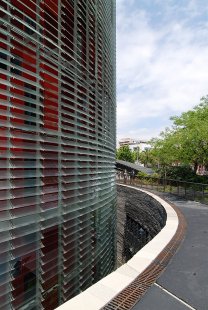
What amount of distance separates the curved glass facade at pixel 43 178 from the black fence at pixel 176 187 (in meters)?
11.9

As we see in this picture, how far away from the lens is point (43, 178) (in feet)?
19.9

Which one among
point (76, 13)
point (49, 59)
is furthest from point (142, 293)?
point (76, 13)

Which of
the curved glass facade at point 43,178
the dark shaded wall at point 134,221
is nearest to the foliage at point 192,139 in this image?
the dark shaded wall at point 134,221

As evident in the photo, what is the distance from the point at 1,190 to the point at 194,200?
17.2 m

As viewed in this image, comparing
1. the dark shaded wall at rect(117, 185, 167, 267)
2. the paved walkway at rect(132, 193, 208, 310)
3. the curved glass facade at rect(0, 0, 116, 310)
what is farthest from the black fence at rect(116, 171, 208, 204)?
the curved glass facade at rect(0, 0, 116, 310)

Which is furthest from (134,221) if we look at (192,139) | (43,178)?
(43,178)

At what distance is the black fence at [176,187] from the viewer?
19.7 m

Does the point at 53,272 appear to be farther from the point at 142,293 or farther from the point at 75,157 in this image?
the point at 75,157

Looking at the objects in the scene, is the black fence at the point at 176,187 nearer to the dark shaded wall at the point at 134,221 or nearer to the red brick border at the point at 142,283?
the dark shaded wall at the point at 134,221

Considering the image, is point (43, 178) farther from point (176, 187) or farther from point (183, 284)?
point (176, 187)

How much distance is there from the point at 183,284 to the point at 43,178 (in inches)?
116

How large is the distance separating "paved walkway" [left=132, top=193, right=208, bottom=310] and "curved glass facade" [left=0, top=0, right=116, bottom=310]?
1.78m

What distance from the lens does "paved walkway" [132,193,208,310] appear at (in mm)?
4590

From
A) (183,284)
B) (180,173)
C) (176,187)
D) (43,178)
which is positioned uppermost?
(43,178)
